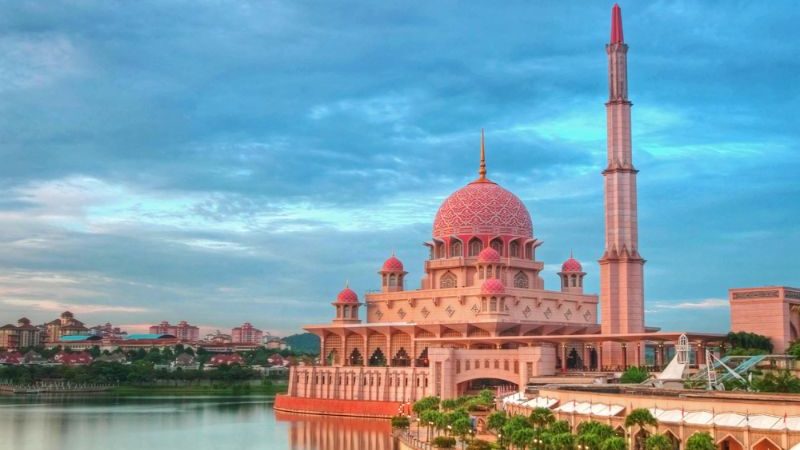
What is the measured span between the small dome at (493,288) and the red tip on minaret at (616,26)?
51.2 ft

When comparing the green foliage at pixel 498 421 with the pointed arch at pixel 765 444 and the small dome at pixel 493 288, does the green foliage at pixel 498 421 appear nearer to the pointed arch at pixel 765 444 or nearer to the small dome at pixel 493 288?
the pointed arch at pixel 765 444

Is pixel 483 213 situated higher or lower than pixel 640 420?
higher

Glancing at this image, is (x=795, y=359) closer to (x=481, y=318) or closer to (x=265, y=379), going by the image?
(x=481, y=318)

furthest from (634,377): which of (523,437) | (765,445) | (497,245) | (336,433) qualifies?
(765,445)

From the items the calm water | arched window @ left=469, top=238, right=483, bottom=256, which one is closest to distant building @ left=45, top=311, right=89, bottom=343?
the calm water

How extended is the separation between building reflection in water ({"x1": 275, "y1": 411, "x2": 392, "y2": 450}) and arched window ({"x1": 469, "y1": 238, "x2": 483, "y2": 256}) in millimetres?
14354

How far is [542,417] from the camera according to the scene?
3422cm

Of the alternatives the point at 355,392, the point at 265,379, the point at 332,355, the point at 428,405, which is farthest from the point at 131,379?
the point at 428,405

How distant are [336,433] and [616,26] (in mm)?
28250

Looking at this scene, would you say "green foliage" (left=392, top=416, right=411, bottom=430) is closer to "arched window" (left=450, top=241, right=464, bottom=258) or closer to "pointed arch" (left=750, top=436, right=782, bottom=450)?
"arched window" (left=450, top=241, right=464, bottom=258)

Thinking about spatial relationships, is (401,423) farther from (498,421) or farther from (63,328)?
(63,328)

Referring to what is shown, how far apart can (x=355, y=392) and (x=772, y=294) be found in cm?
2488

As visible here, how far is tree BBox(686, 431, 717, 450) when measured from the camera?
2652 centimetres

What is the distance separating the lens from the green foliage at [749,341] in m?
53.5
